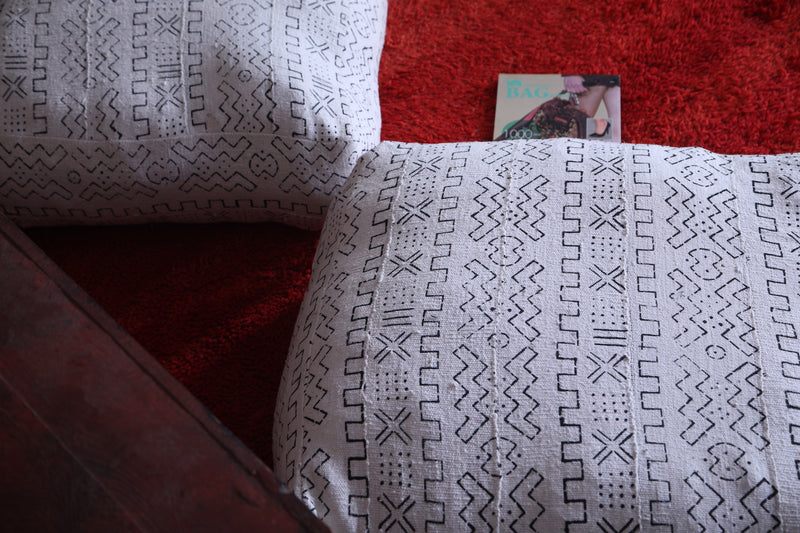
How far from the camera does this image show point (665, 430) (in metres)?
→ 0.62

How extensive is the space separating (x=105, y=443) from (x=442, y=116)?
998mm

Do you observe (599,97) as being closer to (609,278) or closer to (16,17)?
(609,278)

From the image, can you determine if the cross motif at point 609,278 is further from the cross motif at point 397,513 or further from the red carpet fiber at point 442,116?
the red carpet fiber at point 442,116

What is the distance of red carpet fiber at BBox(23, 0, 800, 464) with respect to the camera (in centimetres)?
113

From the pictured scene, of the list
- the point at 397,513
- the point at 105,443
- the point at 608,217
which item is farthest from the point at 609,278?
the point at 105,443

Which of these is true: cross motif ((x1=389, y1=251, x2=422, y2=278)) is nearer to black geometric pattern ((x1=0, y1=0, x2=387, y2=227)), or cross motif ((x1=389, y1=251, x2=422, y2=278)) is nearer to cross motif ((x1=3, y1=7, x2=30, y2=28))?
black geometric pattern ((x1=0, y1=0, x2=387, y2=227))

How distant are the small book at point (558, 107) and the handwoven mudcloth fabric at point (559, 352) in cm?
52

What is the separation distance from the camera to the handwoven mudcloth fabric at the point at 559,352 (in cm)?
61

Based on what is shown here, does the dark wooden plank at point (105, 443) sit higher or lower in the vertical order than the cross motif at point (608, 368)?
lower

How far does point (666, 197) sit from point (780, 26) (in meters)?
0.92

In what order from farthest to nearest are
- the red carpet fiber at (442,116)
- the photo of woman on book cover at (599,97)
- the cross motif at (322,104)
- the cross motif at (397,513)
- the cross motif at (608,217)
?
the photo of woman on book cover at (599,97)
the red carpet fiber at (442,116)
the cross motif at (322,104)
the cross motif at (608,217)
the cross motif at (397,513)

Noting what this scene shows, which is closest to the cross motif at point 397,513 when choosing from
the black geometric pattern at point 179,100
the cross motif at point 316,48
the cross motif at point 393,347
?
the cross motif at point 393,347

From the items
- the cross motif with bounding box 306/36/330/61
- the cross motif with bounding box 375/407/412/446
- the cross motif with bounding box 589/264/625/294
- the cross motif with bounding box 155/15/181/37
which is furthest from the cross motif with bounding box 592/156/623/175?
the cross motif with bounding box 155/15/181/37

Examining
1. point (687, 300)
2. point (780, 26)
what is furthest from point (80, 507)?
point (780, 26)
